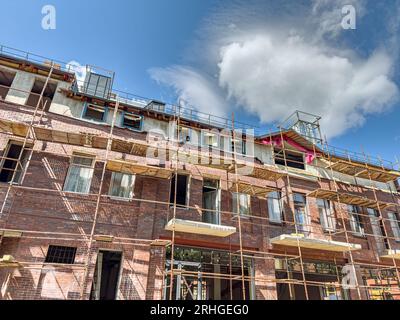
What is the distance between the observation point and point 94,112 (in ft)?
45.3

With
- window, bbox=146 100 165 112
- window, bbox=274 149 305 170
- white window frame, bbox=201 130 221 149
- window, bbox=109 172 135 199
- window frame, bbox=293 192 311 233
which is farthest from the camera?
window, bbox=274 149 305 170

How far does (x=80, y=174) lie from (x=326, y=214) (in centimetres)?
1344

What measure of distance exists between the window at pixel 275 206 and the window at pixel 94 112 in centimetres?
957

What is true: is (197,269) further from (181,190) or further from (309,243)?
(309,243)

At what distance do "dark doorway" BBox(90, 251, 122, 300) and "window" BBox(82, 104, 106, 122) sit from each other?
6326mm

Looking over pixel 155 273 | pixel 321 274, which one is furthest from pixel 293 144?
pixel 155 273

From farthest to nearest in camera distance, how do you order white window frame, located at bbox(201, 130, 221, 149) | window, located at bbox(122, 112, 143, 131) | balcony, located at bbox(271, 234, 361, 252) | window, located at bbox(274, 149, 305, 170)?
window, located at bbox(274, 149, 305, 170)
white window frame, located at bbox(201, 130, 221, 149)
window, located at bbox(122, 112, 143, 131)
balcony, located at bbox(271, 234, 361, 252)

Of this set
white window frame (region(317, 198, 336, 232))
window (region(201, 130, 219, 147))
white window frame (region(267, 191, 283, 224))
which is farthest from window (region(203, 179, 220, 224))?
white window frame (region(317, 198, 336, 232))

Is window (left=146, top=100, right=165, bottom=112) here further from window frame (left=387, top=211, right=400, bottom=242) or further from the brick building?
window frame (left=387, top=211, right=400, bottom=242)

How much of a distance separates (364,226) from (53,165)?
17385 mm

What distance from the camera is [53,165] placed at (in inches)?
456

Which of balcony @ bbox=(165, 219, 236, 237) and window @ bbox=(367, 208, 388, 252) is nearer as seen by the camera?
balcony @ bbox=(165, 219, 236, 237)

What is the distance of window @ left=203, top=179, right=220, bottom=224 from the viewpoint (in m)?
13.7

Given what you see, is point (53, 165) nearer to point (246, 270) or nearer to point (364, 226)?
point (246, 270)
